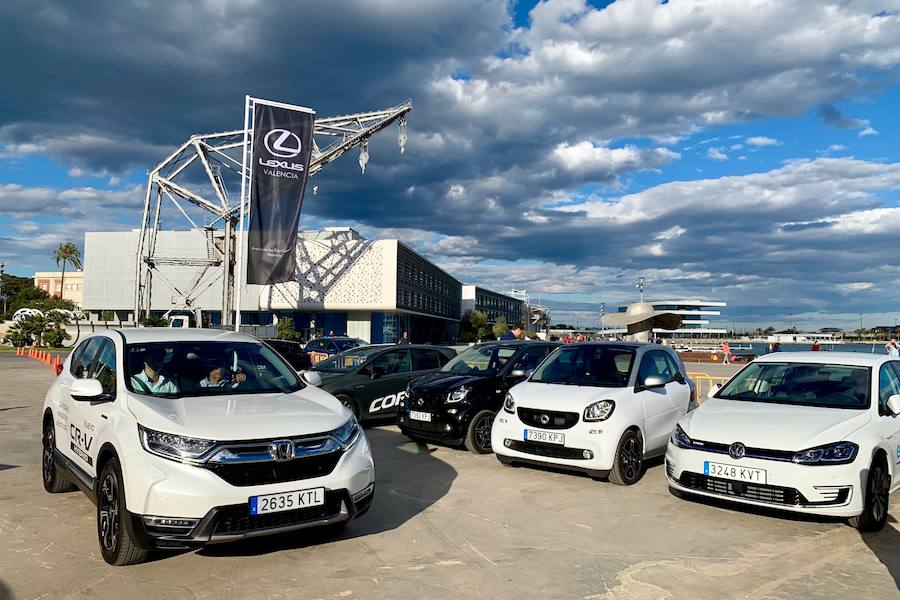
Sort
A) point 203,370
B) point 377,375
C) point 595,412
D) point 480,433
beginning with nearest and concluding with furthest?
point 203,370 → point 595,412 → point 480,433 → point 377,375

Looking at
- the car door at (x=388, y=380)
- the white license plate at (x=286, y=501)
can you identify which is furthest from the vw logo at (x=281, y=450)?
the car door at (x=388, y=380)

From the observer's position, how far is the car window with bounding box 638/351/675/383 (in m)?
8.30

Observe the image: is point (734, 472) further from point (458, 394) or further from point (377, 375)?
point (377, 375)

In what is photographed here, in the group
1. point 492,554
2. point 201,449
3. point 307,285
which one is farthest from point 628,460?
point 307,285

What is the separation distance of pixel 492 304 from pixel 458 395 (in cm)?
14443

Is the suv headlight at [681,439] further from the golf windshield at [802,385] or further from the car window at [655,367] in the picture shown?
the car window at [655,367]

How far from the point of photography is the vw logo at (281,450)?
4.42 metres

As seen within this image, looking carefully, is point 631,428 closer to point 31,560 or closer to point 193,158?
point 31,560

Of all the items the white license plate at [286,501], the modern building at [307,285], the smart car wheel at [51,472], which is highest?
the modern building at [307,285]

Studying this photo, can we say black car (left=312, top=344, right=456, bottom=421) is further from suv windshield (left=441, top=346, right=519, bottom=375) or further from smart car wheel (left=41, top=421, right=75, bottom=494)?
smart car wheel (left=41, top=421, right=75, bottom=494)

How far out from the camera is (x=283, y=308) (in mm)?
67250

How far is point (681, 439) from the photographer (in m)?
6.39

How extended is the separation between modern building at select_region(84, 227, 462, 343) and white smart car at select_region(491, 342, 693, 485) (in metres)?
58.0

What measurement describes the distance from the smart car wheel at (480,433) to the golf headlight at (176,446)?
5214mm
